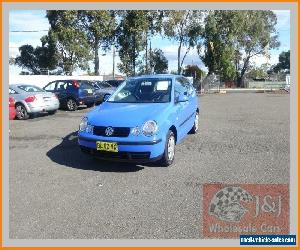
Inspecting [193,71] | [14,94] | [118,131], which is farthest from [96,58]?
[118,131]

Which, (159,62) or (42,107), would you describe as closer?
(42,107)

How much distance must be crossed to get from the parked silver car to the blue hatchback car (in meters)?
6.17

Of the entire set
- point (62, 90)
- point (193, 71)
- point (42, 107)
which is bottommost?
point (42, 107)

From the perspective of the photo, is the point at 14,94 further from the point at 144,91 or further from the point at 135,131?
the point at 135,131

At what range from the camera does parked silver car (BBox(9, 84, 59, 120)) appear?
1227 cm

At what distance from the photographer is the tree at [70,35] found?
104 ft

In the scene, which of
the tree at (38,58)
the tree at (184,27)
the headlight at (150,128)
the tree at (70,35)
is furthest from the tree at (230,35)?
the headlight at (150,128)

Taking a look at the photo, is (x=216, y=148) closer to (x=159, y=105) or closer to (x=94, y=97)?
(x=159, y=105)

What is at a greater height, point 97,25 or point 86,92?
point 97,25

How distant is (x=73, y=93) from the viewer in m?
15.2

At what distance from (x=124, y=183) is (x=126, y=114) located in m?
1.34

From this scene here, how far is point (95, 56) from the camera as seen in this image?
118ft

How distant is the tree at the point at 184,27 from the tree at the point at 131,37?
3222 mm

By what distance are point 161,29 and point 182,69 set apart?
9.80 m
